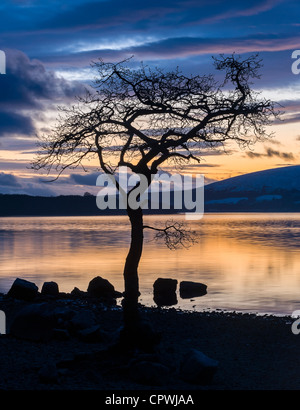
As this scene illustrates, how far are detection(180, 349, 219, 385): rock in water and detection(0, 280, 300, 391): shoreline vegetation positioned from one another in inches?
1.0

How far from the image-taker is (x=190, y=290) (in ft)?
111

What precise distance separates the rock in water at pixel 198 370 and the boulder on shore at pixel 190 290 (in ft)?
60.1

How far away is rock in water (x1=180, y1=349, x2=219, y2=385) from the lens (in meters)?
14.2

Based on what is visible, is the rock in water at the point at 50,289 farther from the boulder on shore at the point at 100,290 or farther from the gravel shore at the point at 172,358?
the gravel shore at the point at 172,358

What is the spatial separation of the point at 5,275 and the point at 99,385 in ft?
116

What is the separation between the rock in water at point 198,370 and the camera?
558 inches

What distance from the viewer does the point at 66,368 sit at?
14664 mm

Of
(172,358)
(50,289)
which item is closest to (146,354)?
(172,358)

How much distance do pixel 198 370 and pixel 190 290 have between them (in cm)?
1977

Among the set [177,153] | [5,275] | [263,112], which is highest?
[263,112]

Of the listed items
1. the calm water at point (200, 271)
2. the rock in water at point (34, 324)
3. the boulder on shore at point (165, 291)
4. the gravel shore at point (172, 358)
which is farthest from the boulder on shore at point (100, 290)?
the rock in water at point (34, 324)

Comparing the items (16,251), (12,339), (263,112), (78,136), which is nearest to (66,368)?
(12,339)

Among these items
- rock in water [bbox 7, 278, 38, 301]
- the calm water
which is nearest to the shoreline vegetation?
rock in water [bbox 7, 278, 38, 301]
